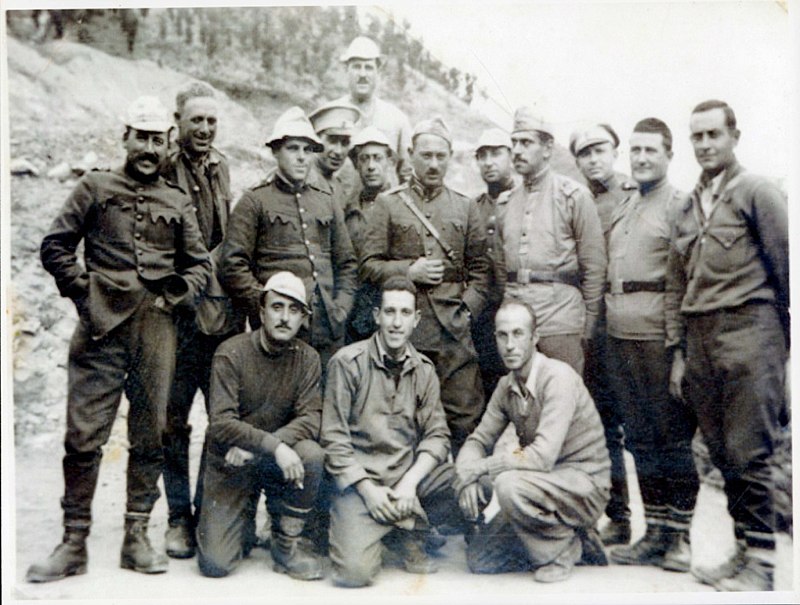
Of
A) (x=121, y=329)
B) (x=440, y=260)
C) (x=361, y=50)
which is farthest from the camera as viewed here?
(x=361, y=50)

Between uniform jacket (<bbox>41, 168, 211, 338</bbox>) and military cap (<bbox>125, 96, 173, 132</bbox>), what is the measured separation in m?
0.29

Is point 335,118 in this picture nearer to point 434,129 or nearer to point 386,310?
point 434,129

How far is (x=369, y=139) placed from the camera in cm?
540

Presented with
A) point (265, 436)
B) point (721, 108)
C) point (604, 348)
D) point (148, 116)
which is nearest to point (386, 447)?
point (265, 436)

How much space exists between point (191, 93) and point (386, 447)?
86.4 inches

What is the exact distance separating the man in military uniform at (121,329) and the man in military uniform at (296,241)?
0.27 metres

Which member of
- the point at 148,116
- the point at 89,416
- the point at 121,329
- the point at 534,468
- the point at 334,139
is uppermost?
the point at 148,116

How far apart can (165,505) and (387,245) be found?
1843mm

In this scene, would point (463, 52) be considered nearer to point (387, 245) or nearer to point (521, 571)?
point (387, 245)

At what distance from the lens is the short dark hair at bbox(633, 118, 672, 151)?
540cm

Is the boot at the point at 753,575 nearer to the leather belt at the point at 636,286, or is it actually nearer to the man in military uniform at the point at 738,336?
the man in military uniform at the point at 738,336

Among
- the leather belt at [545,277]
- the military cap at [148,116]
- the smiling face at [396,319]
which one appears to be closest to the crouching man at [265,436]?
the smiling face at [396,319]

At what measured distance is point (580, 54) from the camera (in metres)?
5.52

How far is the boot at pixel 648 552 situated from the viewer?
5.29 meters
